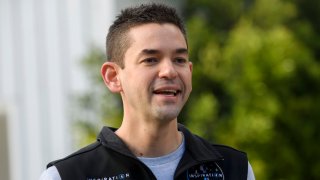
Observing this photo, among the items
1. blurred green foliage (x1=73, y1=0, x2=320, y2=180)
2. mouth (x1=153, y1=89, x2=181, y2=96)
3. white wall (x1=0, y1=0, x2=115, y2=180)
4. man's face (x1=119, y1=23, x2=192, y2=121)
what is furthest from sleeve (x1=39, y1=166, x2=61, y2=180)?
white wall (x1=0, y1=0, x2=115, y2=180)

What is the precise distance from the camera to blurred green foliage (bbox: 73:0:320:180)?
6.84 metres

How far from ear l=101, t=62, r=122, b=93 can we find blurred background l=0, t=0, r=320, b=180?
151 inches

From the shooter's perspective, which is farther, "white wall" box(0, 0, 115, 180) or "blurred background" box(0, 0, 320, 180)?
"white wall" box(0, 0, 115, 180)

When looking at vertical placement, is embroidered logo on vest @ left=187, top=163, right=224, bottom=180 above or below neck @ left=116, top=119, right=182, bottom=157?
below

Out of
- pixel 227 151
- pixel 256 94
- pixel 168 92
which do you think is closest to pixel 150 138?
pixel 168 92

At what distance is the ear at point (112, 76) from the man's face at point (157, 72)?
0.21 feet

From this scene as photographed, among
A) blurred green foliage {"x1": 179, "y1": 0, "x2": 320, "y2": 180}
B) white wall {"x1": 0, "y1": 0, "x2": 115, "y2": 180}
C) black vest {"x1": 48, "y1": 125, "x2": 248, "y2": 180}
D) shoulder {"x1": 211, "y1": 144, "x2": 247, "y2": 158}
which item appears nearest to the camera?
black vest {"x1": 48, "y1": 125, "x2": 248, "y2": 180}

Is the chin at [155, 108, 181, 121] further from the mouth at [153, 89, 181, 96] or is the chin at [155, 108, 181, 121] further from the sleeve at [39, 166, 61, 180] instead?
the sleeve at [39, 166, 61, 180]

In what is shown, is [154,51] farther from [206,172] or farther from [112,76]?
[206,172]

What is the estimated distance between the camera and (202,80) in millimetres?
7168

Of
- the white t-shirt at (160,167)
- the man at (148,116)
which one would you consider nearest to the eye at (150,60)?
the man at (148,116)

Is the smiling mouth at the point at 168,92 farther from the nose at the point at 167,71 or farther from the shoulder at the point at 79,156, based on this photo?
the shoulder at the point at 79,156

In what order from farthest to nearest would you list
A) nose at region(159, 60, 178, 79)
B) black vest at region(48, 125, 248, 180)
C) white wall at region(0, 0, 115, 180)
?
white wall at region(0, 0, 115, 180) → black vest at region(48, 125, 248, 180) → nose at region(159, 60, 178, 79)

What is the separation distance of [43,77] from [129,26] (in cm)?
576
